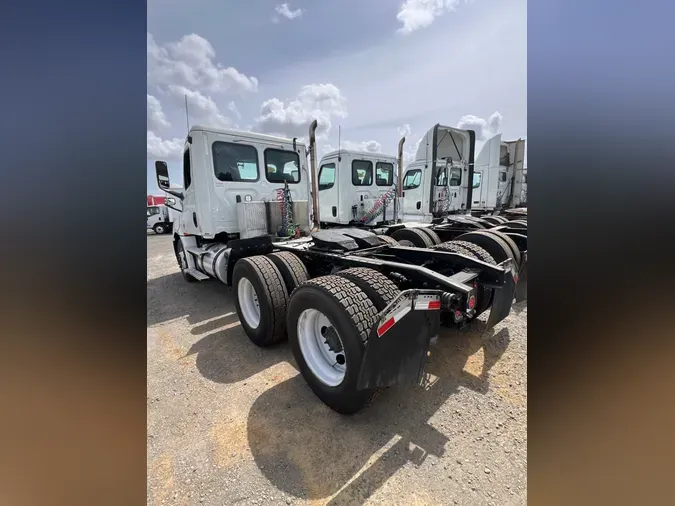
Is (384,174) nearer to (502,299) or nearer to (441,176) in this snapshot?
(441,176)

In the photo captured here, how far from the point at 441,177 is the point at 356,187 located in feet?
11.7

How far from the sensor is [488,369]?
3.16 meters

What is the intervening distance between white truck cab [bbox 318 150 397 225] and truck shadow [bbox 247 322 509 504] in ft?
21.1

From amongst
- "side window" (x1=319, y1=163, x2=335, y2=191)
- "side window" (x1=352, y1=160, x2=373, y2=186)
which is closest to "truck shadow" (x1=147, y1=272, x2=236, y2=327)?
"side window" (x1=319, y1=163, x2=335, y2=191)

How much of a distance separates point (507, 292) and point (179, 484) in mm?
3045

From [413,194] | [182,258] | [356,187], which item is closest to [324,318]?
[182,258]

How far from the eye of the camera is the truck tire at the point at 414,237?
562cm

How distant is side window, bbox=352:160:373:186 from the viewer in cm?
896

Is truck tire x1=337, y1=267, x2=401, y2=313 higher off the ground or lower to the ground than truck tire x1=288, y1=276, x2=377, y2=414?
higher

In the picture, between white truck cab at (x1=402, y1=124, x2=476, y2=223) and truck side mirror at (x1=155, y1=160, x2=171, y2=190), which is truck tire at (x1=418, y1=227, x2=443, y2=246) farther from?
truck side mirror at (x1=155, y1=160, x2=171, y2=190)
